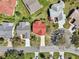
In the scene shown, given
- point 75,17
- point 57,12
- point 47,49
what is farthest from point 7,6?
point 75,17

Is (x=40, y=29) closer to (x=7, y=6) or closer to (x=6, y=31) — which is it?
(x=6, y=31)

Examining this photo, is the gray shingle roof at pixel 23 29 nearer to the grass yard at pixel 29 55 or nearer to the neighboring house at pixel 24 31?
the neighboring house at pixel 24 31

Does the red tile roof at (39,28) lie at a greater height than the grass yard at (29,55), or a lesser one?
greater

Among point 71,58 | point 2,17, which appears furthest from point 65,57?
point 2,17

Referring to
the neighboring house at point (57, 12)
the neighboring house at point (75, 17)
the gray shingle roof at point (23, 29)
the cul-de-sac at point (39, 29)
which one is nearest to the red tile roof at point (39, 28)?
the cul-de-sac at point (39, 29)

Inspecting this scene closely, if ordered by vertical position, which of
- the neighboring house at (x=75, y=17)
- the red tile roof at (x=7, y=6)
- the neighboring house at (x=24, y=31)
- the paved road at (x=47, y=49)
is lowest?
Result: the paved road at (x=47, y=49)

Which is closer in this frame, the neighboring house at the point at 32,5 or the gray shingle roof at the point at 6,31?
the gray shingle roof at the point at 6,31

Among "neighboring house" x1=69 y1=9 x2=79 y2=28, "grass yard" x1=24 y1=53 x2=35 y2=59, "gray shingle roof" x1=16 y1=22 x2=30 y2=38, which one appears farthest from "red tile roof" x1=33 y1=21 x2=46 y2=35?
"neighboring house" x1=69 y1=9 x2=79 y2=28
